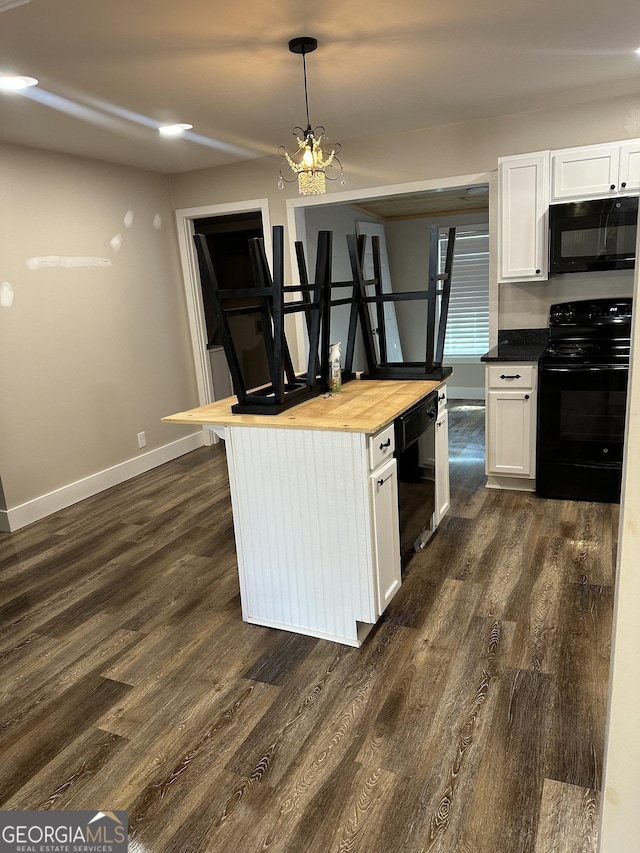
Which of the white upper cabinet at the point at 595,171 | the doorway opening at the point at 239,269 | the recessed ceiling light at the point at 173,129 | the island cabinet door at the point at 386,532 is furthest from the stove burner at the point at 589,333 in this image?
the doorway opening at the point at 239,269

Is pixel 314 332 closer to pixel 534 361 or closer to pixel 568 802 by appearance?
pixel 534 361

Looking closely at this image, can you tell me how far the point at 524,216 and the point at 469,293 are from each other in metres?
3.36

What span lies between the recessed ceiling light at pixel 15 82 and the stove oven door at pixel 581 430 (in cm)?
310

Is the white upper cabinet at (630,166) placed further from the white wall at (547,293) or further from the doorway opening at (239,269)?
the doorway opening at (239,269)

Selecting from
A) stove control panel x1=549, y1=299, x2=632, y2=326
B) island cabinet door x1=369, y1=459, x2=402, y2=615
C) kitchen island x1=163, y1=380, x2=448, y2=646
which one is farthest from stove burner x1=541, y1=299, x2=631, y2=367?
island cabinet door x1=369, y1=459, x2=402, y2=615

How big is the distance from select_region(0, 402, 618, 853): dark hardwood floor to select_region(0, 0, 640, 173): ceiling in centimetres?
211

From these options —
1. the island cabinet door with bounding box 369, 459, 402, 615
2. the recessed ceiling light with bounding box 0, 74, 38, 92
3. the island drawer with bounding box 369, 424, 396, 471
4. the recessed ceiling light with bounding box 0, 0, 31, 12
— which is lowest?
the island cabinet door with bounding box 369, 459, 402, 615

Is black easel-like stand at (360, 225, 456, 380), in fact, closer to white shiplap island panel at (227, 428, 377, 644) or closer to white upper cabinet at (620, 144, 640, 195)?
white shiplap island panel at (227, 428, 377, 644)

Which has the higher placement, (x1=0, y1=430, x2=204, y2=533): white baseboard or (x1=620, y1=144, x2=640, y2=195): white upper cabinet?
(x1=620, y1=144, x2=640, y2=195): white upper cabinet

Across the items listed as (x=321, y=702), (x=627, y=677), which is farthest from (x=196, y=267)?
(x=627, y=677)

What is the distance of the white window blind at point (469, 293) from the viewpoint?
22.6ft

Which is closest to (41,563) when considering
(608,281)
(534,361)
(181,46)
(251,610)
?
(251,610)

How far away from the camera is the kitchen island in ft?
7.69

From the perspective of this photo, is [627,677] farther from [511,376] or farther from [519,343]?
[519,343]
